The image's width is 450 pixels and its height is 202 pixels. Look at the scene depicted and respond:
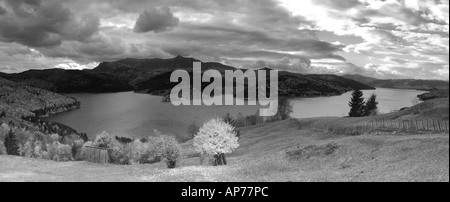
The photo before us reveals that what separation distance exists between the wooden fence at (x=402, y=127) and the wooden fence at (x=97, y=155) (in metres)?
51.8

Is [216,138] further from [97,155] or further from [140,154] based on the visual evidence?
[140,154]

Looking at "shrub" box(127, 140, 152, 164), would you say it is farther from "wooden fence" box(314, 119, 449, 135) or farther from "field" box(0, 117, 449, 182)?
"wooden fence" box(314, 119, 449, 135)

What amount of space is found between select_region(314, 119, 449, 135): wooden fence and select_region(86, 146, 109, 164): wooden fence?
5182 cm

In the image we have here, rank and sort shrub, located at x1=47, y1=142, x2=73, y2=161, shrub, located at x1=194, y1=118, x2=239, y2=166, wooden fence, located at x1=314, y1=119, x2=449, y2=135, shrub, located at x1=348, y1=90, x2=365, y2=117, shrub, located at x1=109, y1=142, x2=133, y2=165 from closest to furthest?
shrub, located at x1=194, y1=118, x2=239, y2=166, wooden fence, located at x1=314, y1=119, x2=449, y2=135, shrub, located at x1=109, y1=142, x2=133, y2=165, shrub, located at x1=47, y1=142, x2=73, y2=161, shrub, located at x1=348, y1=90, x2=365, y2=117

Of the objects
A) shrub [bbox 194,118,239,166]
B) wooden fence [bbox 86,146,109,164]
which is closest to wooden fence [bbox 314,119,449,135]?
shrub [bbox 194,118,239,166]

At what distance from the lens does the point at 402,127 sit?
70.9 metres

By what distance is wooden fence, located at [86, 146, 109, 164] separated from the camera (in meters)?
80.6

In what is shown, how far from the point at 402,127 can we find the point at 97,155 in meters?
63.1

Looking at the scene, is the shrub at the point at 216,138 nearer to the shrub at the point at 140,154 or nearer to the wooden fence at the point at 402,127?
the shrub at the point at 140,154

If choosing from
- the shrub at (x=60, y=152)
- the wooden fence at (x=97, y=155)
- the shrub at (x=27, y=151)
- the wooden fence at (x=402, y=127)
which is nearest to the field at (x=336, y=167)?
the wooden fence at (x=97, y=155)
